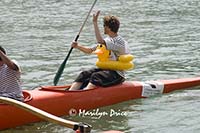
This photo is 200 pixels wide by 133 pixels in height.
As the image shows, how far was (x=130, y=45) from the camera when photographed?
15969 millimetres

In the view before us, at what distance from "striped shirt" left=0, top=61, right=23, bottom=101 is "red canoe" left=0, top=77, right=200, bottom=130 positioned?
0.19 meters

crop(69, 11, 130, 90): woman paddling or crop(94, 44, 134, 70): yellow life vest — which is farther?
crop(94, 44, 134, 70): yellow life vest

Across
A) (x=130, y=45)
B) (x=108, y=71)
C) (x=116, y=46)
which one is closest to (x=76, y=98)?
(x=108, y=71)

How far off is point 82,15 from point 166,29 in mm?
5308

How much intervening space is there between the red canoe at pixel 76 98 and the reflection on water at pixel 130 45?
13 centimetres

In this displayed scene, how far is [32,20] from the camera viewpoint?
21.9 meters

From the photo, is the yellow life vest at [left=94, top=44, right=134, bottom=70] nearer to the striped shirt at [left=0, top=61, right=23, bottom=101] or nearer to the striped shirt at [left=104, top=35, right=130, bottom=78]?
the striped shirt at [left=104, top=35, right=130, bottom=78]

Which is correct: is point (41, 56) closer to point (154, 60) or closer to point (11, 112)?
point (154, 60)

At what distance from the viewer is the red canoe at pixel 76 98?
26.7 ft

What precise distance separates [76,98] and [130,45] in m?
7.27

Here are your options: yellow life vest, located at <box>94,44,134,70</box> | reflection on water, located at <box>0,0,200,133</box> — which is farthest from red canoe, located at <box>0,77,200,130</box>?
yellow life vest, located at <box>94,44,134,70</box>

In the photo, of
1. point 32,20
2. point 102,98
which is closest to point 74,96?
point 102,98

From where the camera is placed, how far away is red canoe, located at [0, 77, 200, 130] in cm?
815

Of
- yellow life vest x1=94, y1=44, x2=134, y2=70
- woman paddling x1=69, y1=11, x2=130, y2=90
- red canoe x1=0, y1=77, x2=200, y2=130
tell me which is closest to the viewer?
red canoe x1=0, y1=77, x2=200, y2=130
